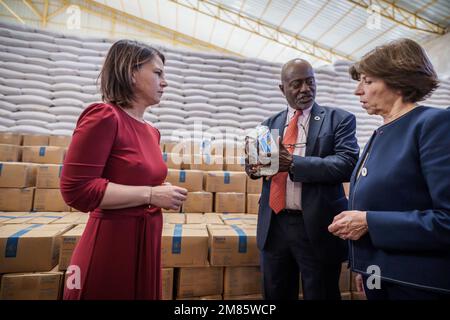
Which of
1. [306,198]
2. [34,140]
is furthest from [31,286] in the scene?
[34,140]

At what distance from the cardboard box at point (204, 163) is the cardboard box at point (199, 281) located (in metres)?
1.28

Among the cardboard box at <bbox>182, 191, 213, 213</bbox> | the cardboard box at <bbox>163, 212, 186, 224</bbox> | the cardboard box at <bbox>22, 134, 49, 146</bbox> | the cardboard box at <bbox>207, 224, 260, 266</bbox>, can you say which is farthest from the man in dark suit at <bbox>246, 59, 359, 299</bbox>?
the cardboard box at <bbox>22, 134, 49, 146</bbox>

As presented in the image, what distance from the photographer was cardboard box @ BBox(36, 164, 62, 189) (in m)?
2.10

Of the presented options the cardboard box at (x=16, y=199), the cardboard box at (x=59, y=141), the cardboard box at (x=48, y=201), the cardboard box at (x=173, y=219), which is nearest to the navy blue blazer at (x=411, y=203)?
the cardboard box at (x=173, y=219)

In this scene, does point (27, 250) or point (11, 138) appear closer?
point (27, 250)

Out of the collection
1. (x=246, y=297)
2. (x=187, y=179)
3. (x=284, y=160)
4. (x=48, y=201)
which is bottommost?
(x=246, y=297)

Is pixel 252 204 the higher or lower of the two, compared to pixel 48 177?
lower

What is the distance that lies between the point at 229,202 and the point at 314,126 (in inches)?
53.4

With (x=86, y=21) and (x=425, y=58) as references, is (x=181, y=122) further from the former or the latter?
(x=86, y=21)

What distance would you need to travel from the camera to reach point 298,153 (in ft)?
3.62

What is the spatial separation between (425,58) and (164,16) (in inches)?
375

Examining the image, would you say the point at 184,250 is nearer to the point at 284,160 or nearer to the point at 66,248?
the point at 66,248

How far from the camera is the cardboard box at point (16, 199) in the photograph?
203cm

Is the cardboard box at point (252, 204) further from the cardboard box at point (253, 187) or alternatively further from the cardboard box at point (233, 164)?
the cardboard box at point (233, 164)
